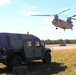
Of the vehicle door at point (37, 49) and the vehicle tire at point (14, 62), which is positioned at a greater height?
the vehicle door at point (37, 49)

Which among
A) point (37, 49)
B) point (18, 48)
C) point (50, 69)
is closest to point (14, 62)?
point (18, 48)

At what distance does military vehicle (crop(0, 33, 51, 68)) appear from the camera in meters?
15.7

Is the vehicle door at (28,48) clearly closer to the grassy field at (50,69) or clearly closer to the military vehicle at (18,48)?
the military vehicle at (18,48)

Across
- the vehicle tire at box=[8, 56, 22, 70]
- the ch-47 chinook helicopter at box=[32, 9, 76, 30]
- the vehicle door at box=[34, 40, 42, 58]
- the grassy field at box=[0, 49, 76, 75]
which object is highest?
the ch-47 chinook helicopter at box=[32, 9, 76, 30]

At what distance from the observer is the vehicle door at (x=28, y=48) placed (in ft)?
56.6

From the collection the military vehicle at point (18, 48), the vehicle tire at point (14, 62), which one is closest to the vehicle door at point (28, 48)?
the military vehicle at point (18, 48)

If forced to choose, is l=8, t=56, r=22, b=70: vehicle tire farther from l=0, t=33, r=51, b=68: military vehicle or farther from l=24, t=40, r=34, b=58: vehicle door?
l=24, t=40, r=34, b=58: vehicle door

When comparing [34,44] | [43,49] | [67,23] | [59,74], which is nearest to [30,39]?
[34,44]

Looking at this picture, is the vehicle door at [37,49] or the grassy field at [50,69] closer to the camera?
the grassy field at [50,69]

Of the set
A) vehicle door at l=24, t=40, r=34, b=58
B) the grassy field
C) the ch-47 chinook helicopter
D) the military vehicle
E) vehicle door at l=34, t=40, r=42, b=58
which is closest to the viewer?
the grassy field

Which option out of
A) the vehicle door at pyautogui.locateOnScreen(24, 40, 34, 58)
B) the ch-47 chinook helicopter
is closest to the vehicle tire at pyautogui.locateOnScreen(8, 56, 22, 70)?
the vehicle door at pyautogui.locateOnScreen(24, 40, 34, 58)

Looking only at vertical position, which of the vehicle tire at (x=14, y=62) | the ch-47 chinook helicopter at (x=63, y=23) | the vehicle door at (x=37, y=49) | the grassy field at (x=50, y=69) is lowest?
the grassy field at (x=50, y=69)

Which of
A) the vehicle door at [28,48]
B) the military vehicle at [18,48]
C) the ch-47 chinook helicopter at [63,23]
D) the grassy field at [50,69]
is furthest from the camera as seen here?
the ch-47 chinook helicopter at [63,23]

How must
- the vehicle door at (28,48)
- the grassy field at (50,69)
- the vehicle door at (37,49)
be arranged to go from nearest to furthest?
the grassy field at (50,69) → the vehicle door at (28,48) → the vehicle door at (37,49)
